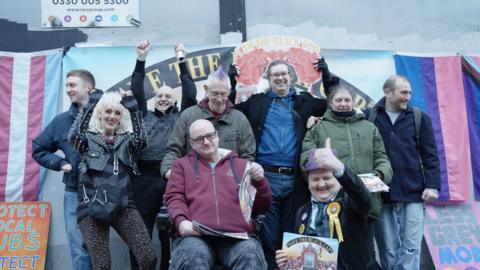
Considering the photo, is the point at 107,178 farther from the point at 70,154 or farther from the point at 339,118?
the point at 339,118

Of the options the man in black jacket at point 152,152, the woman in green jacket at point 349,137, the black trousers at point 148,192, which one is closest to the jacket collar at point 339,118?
the woman in green jacket at point 349,137

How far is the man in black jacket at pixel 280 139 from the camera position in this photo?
129 inches

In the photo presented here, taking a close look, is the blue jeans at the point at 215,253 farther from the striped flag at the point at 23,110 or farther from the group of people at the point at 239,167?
the striped flag at the point at 23,110

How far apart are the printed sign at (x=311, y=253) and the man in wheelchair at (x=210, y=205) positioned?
15 centimetres

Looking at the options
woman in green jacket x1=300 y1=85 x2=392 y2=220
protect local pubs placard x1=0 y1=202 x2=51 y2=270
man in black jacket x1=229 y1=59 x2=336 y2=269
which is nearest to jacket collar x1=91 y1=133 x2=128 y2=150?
man in black jacket x1=229 y1=59 x2=336 y2=269

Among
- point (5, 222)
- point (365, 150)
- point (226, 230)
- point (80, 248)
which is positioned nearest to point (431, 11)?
point (365, 150)

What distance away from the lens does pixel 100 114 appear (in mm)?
3062

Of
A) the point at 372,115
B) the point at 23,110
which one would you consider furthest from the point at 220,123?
the point at 23,110

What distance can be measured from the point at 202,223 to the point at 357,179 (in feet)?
2.68

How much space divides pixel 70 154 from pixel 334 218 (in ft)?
6.22

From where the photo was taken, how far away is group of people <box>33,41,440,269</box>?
8.48 ft

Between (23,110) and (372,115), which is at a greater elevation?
(23,110)

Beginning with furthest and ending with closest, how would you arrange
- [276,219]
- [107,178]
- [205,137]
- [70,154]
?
[70,154]
[276,219]
[107,178]
[205,137]

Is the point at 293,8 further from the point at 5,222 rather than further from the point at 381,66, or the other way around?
the point at 5,222
